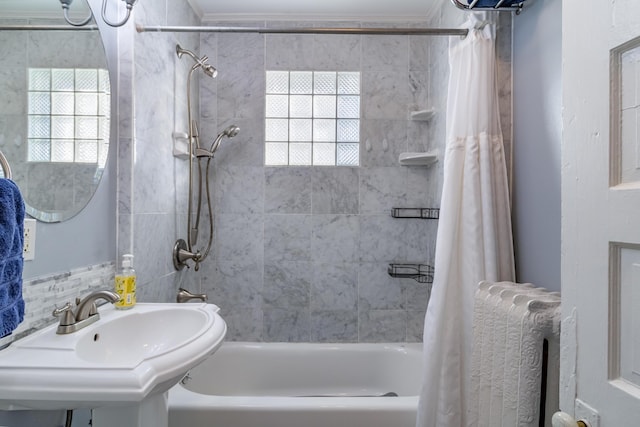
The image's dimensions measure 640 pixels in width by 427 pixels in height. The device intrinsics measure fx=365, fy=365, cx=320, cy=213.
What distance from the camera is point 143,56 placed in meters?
1.65

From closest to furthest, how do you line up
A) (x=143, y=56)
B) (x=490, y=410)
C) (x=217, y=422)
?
(x=490, y=410), (x=217, y=422), (x=143, y=56)

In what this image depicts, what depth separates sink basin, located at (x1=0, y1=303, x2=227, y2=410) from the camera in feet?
2.56

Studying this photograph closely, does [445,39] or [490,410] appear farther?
[445,39]

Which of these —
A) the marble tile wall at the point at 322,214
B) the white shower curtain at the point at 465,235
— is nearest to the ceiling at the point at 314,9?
the marble tile wall at the point at 322,214

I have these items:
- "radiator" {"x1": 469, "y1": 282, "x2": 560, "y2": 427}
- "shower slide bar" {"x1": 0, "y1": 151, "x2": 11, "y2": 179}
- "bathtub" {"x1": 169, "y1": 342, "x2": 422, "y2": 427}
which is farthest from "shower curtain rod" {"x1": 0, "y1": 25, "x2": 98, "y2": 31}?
"bathtub" {"x1": 169, "y1": 342, "x2": 422, "y2": 427}

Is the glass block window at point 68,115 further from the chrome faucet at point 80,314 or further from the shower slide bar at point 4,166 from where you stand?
the chrome faucet at point 80,314

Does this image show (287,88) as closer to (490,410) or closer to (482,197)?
(482,197)

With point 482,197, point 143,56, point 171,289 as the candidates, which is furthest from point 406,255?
point 143,56

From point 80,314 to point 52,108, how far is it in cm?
65

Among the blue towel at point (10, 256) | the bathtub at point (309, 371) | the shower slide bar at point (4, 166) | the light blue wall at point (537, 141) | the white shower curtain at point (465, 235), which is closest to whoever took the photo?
the blue towel at point (10, 256)

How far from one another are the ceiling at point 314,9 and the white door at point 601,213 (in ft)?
6.05

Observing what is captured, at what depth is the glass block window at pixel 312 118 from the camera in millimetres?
2455

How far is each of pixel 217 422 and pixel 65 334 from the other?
0.71 m

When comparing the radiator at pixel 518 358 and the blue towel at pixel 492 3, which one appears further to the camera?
the blue towel at pixel 492 3
